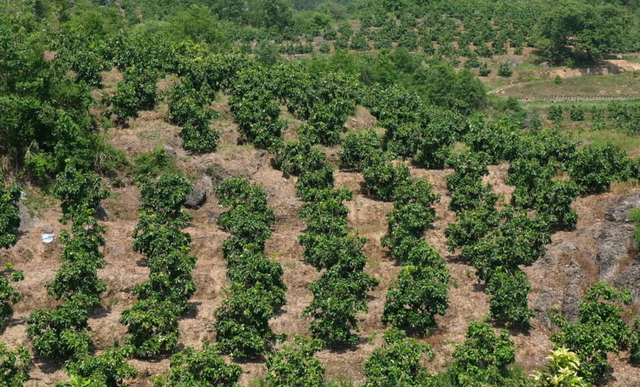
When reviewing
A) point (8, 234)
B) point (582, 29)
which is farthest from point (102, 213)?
point (582, 29)

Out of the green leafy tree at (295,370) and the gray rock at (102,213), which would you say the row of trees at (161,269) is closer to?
the gray rock at (102,213)

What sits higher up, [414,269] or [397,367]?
[397,367]

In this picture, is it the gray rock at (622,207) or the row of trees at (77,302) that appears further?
the gray rock at (622,207)

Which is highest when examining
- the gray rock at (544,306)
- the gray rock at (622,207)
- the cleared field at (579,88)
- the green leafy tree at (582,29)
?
Answer: the gray rock at (622,207)

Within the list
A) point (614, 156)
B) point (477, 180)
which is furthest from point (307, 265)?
→ point (614, 156)

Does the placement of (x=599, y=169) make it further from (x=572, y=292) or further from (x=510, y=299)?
(x=510, y=299)

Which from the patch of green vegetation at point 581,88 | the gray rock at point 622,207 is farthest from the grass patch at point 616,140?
the patch of green vegetation at point 581,88
